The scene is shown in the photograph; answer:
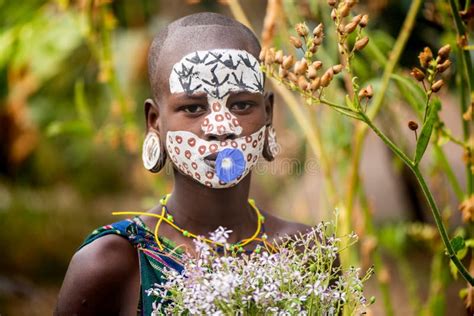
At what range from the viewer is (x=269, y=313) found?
1604mm

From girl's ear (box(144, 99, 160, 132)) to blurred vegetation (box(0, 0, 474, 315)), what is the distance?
95 cm

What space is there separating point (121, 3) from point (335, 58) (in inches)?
91.2

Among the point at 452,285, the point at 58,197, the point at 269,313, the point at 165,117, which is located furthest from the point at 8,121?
the point at 269,313

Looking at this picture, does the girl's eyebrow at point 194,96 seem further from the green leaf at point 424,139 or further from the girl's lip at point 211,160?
the green leaf at point 424,139

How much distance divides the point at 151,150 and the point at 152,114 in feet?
0.29

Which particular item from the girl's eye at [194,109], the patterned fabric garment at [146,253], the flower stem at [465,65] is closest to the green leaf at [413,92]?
the flower stem at [465,65]

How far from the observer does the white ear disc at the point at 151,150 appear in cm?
201

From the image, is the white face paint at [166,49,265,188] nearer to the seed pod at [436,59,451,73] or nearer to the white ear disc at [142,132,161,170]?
the white ear disc at [142,132,161,170]

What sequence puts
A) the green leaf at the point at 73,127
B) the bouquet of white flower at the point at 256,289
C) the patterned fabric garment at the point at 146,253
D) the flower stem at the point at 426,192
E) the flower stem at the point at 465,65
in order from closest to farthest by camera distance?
the bouquet of white flower at the point at 256,289 < the flower stem at the point at 426,192 < the patterned fabric garment at the point at 146,253 < the flower stem at the point at 465,65 < the green leaf at the point at 73,127

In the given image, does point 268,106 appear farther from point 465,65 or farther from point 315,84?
point 465,65

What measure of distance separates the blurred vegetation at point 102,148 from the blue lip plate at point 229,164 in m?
1.13

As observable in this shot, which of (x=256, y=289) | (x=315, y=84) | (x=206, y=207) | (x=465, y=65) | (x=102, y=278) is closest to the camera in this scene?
(x=256, y=289)

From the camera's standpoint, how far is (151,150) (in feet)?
6.64

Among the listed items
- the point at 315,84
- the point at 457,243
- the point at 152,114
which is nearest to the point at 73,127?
the point at 152,114
